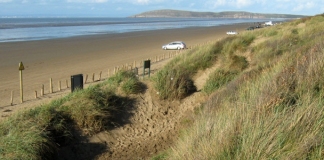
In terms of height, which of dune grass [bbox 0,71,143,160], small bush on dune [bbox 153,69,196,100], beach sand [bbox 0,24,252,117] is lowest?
beach sand [bbox 0,24,252,117]

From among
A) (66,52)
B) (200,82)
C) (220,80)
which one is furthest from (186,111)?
(66,52)

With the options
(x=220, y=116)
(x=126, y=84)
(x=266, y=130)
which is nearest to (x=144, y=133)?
(x=126, y=84)

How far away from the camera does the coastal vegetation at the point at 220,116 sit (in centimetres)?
451

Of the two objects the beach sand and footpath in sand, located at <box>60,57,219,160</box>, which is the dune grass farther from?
the beach sand

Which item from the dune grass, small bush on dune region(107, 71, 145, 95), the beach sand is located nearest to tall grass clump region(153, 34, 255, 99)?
small bush on dune region(107, 71, 145, 95)

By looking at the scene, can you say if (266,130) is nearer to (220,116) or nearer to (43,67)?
(220,116)

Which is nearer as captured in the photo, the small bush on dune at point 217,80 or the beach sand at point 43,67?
the small bush on dune at point 217,80

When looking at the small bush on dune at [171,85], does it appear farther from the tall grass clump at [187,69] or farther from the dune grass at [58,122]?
the dune grass at [58,122]

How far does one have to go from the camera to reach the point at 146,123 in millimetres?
10898

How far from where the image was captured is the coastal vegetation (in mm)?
4508

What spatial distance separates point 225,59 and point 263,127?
489 inches

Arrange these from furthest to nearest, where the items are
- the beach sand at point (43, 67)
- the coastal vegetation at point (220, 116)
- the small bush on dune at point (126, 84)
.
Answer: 1. the beach sand at point (43, 67)
2. the small bush on dune at point (126, 84)
3. the coastal vegetation at point (220, 116)

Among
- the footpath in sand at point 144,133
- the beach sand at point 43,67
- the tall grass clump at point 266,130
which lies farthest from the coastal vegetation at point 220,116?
the beach sand at point 43,67

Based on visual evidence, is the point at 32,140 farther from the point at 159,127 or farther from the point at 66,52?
the point at 66,52
